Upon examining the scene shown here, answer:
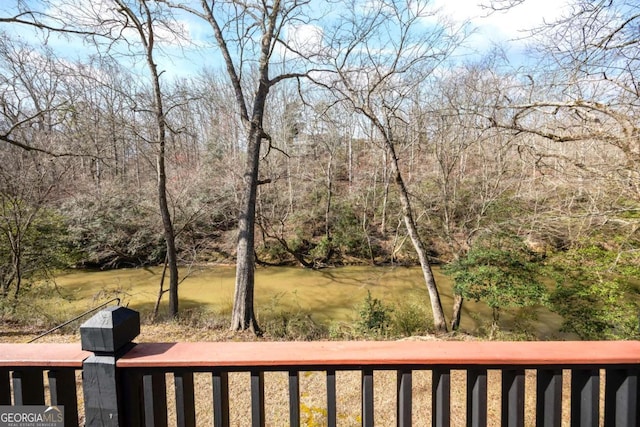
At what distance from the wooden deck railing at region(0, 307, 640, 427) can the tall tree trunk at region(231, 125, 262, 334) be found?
17.7 feet

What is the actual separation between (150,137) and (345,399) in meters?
7.43

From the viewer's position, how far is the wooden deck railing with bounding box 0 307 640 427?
1.10 meters

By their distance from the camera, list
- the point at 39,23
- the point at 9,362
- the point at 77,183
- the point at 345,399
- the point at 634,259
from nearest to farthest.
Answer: the point at 9,362, the point at 345,399, the point at 39,23, the point at 634,259, the point at 77,183

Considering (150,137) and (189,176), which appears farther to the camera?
(189,176)

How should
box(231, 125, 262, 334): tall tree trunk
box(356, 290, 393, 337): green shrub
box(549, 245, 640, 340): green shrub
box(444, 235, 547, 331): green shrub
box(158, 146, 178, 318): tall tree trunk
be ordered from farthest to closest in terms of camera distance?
box(158, 146, 178, 318): tall tree trunk → box(231, 125, 262, 334): tall tree trunk → box(356, 290, 393, 337): green shrub → box(444, 235, 547, 331): green shrub → box(549, 245, 640, 340): green shrub

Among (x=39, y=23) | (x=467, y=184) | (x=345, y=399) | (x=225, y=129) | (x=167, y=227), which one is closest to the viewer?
(x=345, y=399)

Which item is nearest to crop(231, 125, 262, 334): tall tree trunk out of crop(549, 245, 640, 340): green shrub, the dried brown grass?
the dried brown grass

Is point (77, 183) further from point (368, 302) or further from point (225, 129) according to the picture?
point (368, 302)

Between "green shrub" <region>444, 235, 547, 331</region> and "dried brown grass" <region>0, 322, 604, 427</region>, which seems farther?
"green shrub" <region>444, 235, 547, 331</region>

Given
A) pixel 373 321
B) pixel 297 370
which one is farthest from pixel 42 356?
pixel 373 321

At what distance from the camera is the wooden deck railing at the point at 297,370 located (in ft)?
3.60

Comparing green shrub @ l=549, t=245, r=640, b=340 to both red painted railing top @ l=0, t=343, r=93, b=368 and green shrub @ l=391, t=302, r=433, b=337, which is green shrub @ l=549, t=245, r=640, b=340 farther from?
red painted railing top @ l=0, t=343, r=93, b=368

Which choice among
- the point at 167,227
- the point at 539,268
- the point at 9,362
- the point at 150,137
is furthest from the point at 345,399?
the point at 150,137

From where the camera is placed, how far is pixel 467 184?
41.0 feet
